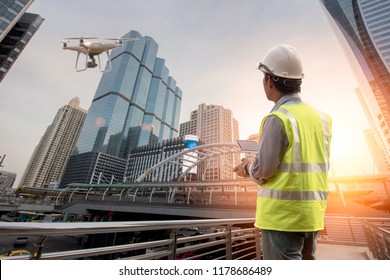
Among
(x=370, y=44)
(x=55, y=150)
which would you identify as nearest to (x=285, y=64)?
(x=370, y=44)

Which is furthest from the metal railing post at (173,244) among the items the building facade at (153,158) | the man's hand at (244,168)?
the building facade at (153,158)

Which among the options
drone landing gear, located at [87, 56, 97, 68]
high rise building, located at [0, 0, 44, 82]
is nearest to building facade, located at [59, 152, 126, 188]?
high rise building, located at [0, 0, 44, 82]

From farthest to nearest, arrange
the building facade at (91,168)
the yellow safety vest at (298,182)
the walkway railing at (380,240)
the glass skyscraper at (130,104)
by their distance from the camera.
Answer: the glass skyscraper at (130,104) < the building facade at (91,168) < the walkway railing at (380,240) < the yellow safety vest at (298,182)

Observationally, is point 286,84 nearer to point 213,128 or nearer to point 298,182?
point 298,182

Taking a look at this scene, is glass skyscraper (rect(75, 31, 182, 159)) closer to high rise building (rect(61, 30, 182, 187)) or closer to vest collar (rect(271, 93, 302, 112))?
high rise building (rect(61, 30, 182, 187))

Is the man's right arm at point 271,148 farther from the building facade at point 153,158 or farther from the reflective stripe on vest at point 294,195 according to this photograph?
the building facade at point 153,158

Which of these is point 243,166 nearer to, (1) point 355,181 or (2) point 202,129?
(1) point 355,181
